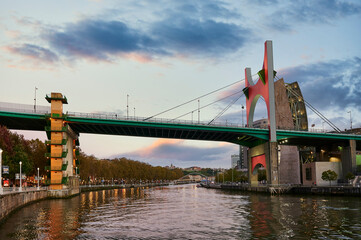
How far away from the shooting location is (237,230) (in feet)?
89.8

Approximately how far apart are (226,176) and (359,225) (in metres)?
160

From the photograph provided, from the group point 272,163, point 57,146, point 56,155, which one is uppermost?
point 57,146

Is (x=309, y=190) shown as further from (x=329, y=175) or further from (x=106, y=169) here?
(x=106, y=169)

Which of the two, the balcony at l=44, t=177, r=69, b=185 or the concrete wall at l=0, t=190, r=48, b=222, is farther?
the balcony at l=44, t=177, r=69, b=185

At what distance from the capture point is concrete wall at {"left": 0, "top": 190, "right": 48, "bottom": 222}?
106 feet

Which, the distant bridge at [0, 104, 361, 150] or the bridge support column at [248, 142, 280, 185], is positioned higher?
the distant bridge at [0, 104, 361, 150]

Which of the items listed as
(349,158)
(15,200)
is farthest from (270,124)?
(15,200)

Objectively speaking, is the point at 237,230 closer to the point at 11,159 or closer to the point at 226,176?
the point at 11,159

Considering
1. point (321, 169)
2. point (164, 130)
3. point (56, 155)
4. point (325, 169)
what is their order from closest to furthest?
point (56, 155), point (321, 169), point (325, 169), point (164, 130)

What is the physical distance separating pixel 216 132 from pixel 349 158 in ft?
113

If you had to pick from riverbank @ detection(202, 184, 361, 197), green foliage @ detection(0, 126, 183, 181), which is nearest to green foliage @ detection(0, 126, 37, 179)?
green foliage @ detection(0, 126, 183, 181)

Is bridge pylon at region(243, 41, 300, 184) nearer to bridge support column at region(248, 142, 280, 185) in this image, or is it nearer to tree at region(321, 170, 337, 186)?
bridge support column at region(248, 142, 280, 185)

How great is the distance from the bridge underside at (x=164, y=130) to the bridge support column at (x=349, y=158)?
6.33 feet

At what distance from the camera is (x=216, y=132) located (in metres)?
93.4
